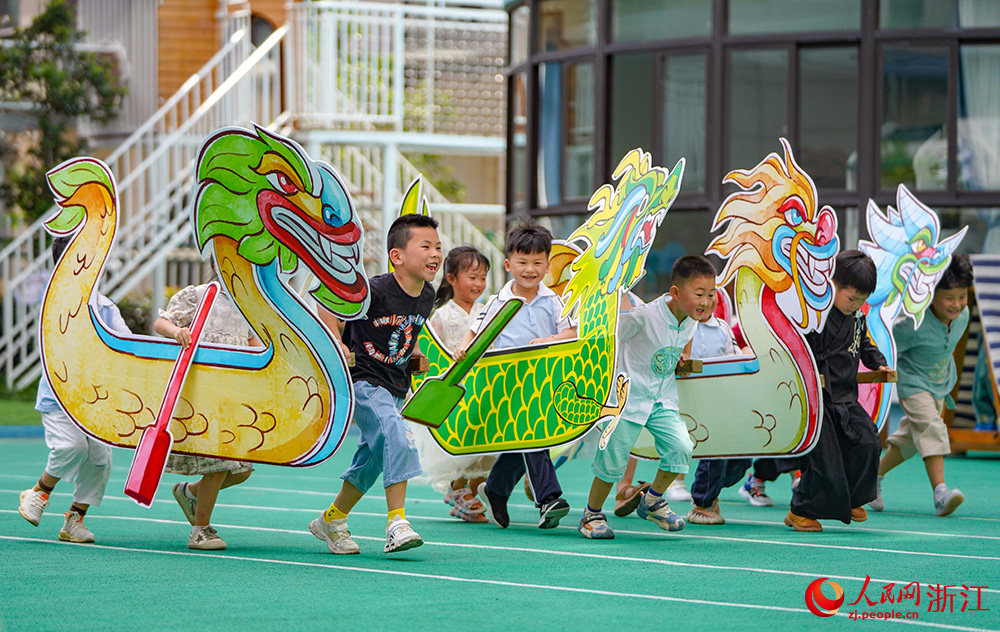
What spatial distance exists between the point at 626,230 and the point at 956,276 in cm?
304

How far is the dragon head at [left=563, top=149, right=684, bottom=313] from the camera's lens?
314 inches

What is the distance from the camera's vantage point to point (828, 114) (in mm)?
15008

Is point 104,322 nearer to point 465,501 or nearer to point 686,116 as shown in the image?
point 465,501

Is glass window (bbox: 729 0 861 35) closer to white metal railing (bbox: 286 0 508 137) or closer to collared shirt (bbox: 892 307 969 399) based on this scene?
white metal railing (bbox: 286 0 508 137)

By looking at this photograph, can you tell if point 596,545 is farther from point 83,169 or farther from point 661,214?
point 83,169

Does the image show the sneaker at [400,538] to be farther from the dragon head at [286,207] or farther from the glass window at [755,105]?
the glass window at [755,105]

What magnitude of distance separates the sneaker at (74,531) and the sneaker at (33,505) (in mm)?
177

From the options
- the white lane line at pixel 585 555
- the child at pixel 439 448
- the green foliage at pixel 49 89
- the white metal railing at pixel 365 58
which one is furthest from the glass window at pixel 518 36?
the white lane line at pixel 585 555

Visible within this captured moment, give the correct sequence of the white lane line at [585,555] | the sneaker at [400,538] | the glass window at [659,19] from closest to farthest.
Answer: the white lane line at [585,555] → the sneaker at [400,538] → the glass window at [659,19]

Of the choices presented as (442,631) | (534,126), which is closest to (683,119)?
(534,126)

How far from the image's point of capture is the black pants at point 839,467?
805 centimetres

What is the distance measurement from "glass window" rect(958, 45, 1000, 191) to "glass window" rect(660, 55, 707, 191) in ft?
9.00

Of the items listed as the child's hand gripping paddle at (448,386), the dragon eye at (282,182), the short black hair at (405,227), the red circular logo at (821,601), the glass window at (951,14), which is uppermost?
the glass window at (951,14)

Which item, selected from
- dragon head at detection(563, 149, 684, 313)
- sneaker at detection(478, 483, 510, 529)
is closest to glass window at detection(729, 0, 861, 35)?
dragon head at detection(563, 149, 684, 313)
